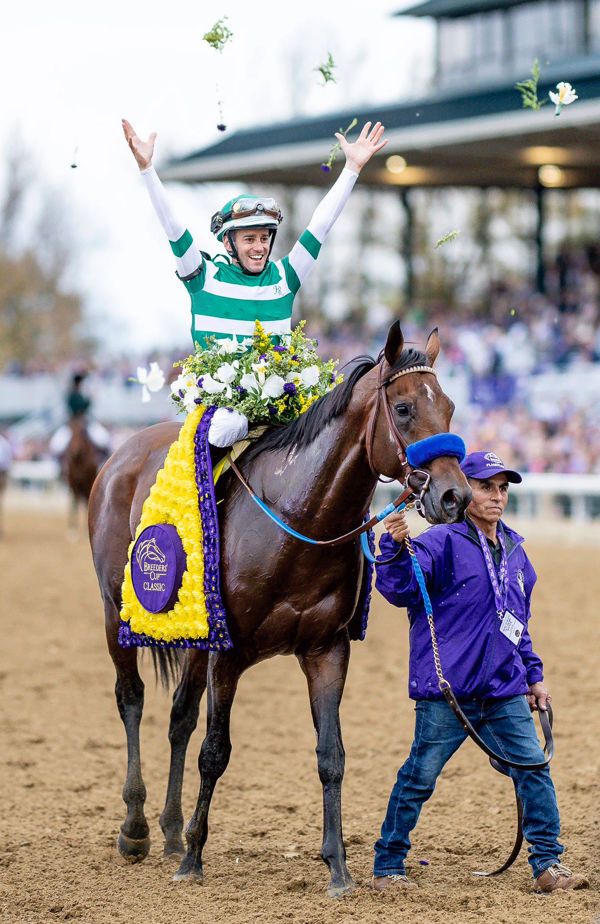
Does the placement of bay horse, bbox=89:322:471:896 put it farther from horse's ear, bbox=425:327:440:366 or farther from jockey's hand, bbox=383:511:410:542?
jockey's hand, bbox=383:511:410:542

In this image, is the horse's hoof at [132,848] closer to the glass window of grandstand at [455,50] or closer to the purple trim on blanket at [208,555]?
the purple trim on blanket at [208,555]

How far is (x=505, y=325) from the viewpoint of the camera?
61.8 feet

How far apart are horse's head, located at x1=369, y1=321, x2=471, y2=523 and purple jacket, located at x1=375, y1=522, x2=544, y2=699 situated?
38 cm

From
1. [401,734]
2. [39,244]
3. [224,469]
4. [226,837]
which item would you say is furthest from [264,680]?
[39,244]

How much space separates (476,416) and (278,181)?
24.6 feet

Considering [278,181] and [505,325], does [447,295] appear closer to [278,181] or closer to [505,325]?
[278,181]

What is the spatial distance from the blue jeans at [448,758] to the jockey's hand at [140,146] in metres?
2.16

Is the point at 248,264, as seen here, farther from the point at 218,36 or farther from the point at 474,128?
the point at 474,128

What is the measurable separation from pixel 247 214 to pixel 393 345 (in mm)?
982

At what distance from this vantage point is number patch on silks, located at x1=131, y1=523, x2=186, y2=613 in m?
4.30

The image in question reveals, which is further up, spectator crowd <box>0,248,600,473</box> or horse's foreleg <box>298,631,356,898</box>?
spectator crowd <box>0,248,600,473</box>

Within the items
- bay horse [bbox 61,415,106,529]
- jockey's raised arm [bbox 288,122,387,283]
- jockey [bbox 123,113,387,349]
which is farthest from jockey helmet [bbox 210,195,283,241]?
bay horse [bbox 61,415,106,529]

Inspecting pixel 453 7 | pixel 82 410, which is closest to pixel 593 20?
pixel 453 7

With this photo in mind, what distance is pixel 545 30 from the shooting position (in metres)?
21.3
